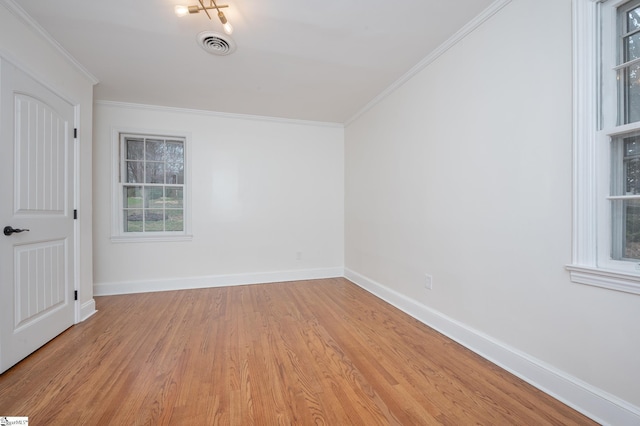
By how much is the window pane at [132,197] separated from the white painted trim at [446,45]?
357 cm

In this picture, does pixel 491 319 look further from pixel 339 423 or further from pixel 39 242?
pixel 39 242

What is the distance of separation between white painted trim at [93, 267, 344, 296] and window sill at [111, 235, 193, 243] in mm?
565

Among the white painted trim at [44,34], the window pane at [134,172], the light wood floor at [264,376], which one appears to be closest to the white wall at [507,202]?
the light wood floor at [264,376]

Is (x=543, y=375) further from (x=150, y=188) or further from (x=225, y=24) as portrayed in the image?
(x=150, y=188)

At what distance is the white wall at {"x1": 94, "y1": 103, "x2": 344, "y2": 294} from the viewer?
3.54m

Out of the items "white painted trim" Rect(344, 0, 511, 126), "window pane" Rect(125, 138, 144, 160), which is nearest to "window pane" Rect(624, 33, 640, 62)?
"white painted trim" Rect(344, 0, 511, 126)

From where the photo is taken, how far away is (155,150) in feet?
12.4

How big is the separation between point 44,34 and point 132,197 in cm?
203

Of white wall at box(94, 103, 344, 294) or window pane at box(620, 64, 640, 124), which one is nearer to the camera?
window pane at box(620, 64, 640, 124)

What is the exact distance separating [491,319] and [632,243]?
0.95 m

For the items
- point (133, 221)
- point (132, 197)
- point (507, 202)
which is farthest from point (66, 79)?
point (507, 202)

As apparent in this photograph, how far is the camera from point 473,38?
208 cm

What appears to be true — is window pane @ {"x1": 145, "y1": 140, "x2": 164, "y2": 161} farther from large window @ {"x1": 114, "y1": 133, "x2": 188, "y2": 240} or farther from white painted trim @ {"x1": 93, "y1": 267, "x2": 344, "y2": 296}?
white painted trim @ {"x1": 93, "y1": 267, "x2": 344, "y2": 296}

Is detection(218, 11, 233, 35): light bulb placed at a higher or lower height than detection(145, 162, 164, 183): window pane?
higher
